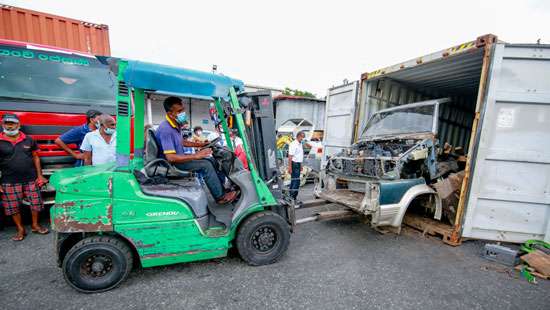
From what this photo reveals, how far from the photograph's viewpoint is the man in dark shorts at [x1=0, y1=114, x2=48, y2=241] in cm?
321

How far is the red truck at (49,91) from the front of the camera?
12.1 ft

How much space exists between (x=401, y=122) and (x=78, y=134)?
6058 mm

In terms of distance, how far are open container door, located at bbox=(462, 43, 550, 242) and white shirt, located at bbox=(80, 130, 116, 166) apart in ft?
18.9

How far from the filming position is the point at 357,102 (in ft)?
18.6

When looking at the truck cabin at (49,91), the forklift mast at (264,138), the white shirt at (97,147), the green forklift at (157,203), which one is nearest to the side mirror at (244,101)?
the green forklift at (157,203)

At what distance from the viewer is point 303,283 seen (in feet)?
8.53

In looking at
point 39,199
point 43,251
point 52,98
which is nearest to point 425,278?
point 43,251

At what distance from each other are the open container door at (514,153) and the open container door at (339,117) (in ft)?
8.86

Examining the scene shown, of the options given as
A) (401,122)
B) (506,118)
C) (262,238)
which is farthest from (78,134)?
(506,118)

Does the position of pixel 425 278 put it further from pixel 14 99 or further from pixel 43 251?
pixel 14 99

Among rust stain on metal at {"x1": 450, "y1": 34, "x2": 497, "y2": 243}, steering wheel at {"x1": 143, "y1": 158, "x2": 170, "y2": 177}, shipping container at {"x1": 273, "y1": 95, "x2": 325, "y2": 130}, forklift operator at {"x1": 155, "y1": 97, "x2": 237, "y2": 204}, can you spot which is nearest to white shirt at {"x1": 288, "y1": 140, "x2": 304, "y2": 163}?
forklift operator at {"x1": 155, "y1": 97, "x2": 237, "y2": 204}

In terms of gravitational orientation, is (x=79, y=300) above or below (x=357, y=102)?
below

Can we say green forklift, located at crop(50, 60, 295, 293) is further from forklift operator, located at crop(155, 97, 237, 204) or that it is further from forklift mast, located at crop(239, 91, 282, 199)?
forklift operator, located at crop(155, 97, 237, 204)

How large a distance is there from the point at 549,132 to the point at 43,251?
24.0 feet
